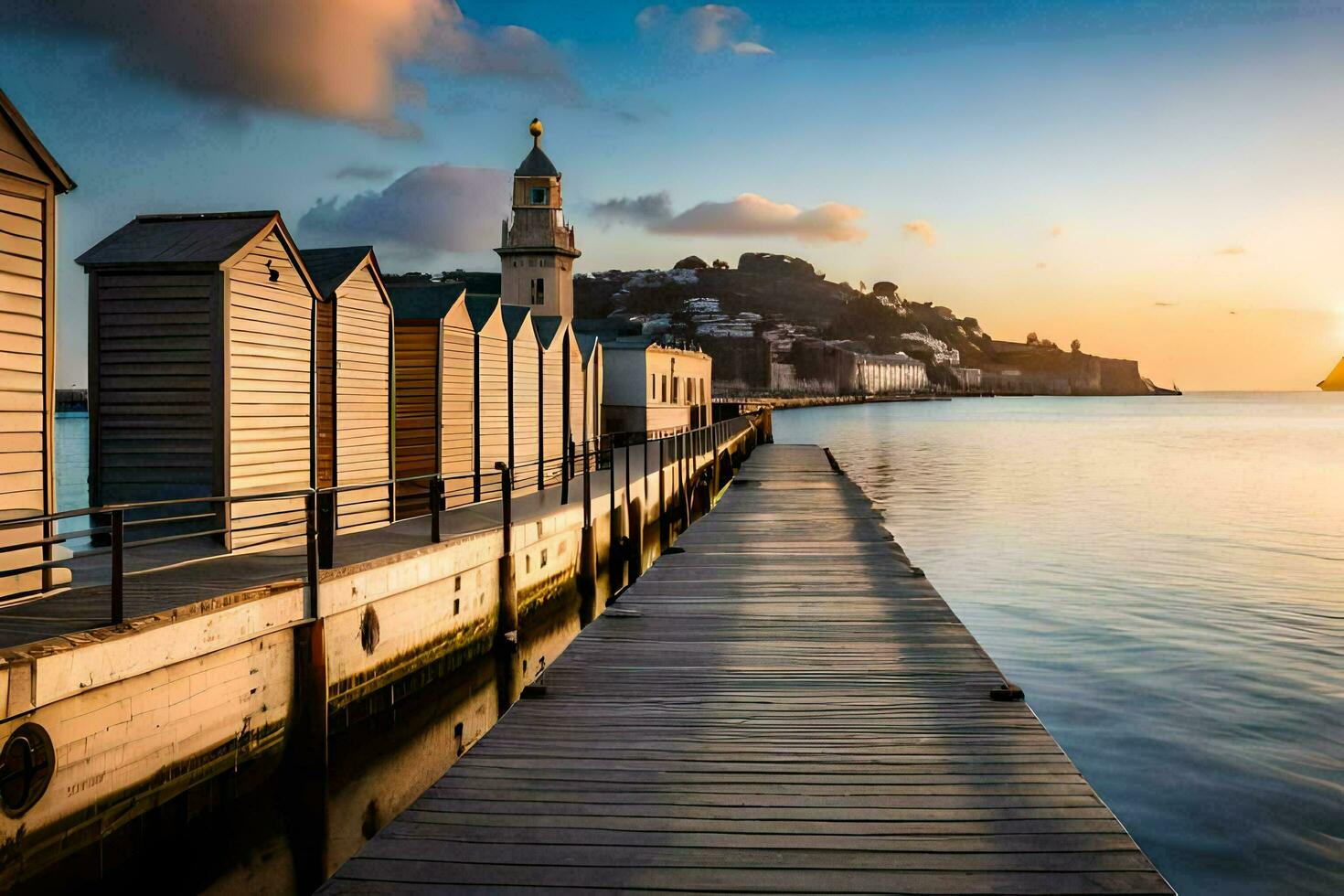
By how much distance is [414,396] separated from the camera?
17844mm

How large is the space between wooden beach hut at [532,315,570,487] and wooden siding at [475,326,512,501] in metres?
2.72

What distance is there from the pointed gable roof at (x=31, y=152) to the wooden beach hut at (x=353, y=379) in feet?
15.1

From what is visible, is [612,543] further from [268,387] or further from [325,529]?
[325,529]

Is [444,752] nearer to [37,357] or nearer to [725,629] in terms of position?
[725,629]

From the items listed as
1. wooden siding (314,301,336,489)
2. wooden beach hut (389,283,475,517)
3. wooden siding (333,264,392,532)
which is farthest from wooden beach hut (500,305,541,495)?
wooden siding (314,301,336,489)

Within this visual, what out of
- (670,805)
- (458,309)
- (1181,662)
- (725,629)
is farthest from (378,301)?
(1181,662)

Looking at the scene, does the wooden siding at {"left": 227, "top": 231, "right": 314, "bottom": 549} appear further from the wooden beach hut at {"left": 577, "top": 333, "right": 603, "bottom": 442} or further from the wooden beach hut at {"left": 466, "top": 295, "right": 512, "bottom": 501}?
the wooden beach hut at {"left": 577, "top": 333, "right": 603, "bottom": 442}

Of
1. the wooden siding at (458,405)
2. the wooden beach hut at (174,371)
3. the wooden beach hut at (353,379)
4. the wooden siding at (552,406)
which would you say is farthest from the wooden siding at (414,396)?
the wooden siding at (552,406)

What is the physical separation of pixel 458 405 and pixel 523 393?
4044mm

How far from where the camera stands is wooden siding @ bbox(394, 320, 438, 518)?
58.2ft

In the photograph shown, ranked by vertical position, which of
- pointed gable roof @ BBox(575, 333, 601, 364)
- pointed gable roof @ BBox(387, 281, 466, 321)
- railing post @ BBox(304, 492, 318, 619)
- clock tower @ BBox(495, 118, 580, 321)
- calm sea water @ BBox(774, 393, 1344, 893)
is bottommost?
calm sea water @ BBox(774, 393, 1344, 893)

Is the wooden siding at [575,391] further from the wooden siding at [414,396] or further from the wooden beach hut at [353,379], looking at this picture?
the wooden beach hut at [353,379]

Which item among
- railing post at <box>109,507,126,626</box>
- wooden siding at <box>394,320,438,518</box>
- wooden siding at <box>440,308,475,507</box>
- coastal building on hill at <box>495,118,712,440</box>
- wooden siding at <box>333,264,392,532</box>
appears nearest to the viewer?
railing post at <box>109,507,126,626</box>

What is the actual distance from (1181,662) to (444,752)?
1099 centimetres
